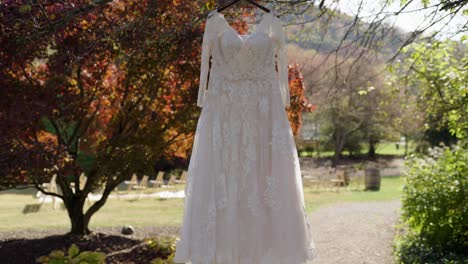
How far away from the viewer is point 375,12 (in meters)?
4.29

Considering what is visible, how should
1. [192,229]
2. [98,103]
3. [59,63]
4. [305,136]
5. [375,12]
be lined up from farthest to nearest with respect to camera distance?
1. [305,136]
2. [98,103]
3. [59,63]
4. [375,12]
5. [192,229]

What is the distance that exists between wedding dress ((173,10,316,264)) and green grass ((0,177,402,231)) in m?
5.56

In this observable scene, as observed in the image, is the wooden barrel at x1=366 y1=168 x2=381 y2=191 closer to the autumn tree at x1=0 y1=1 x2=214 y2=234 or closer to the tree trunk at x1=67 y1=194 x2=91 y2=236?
the autumn tree at x1=0 y1=1 x2=214 y2=234

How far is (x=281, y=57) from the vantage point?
3.17m

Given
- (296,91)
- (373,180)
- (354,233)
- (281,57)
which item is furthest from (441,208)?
(373,180)

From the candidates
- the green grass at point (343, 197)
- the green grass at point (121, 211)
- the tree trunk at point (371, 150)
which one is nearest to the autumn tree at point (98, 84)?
the green grass at point (121, 211)

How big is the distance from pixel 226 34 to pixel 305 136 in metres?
33.2

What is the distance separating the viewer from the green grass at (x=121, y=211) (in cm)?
1025

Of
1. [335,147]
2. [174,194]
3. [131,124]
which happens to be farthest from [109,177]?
[335,147]

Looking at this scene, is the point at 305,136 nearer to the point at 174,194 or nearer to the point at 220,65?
the point at 174,194

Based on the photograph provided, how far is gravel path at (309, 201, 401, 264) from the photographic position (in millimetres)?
6911

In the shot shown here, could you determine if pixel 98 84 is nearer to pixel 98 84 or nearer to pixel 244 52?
pixel 98 84

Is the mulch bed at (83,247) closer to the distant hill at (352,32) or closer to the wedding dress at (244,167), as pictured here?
the distant hill at (352,32)

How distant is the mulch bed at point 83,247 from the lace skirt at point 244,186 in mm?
3617
